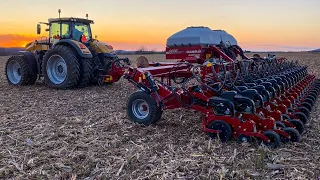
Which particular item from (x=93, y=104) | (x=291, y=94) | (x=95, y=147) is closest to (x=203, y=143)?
(x=95, y=147)

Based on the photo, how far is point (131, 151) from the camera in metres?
4.18

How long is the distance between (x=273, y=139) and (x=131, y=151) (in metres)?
1.76

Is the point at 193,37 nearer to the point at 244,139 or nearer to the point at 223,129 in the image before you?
the point at 223,129

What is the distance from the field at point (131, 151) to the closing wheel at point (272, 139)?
0.32ft

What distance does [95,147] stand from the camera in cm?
438

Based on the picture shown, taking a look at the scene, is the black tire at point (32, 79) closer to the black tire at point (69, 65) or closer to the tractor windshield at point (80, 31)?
the black tire at point (69, 65)

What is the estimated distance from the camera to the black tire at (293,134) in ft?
14.2

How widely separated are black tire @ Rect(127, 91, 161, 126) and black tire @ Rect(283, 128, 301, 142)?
1.91 metres

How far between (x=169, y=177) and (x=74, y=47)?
6774mm

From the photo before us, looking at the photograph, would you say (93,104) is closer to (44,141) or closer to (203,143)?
(44,141)

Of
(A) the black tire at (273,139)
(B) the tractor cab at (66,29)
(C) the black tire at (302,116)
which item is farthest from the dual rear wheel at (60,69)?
(A) the black tire at (273,139)

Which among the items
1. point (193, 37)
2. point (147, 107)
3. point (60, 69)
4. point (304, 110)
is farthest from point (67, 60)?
point (304, 110)

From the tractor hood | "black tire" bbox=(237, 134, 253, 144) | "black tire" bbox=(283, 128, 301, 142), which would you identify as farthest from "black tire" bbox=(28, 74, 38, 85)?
"black tire" bbox=(283, 128, 301, 142)

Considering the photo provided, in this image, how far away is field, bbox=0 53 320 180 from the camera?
3.53 metres
